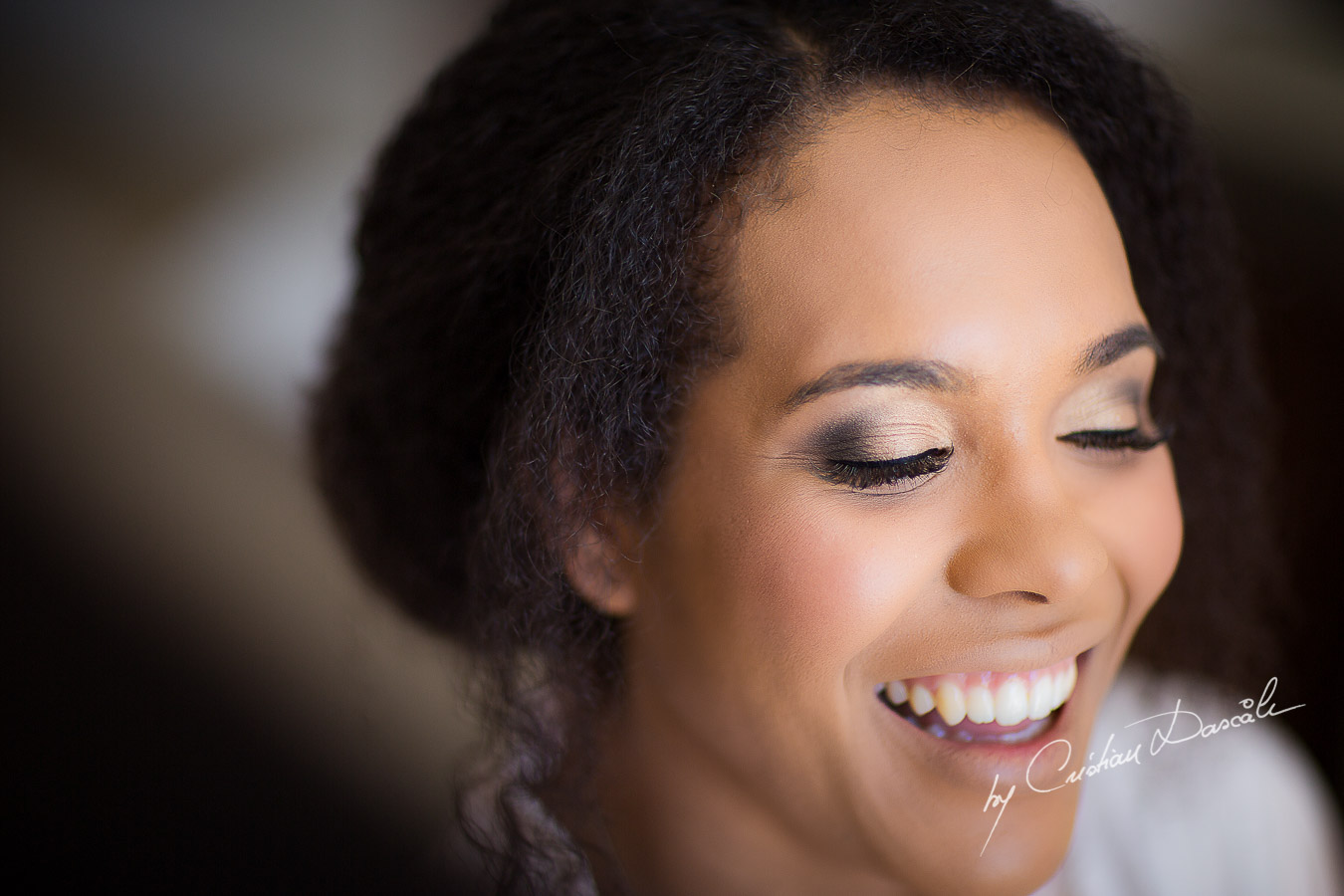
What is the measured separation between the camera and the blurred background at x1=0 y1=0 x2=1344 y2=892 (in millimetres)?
617

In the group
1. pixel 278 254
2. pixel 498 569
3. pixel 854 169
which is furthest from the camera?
pixel 278 254

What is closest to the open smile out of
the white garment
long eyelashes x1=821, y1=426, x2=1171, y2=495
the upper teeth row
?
the upper teeth row

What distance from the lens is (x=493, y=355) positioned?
745 millimetres

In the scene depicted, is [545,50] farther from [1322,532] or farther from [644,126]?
[1322,532]

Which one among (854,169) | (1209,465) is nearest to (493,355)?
(854,169)

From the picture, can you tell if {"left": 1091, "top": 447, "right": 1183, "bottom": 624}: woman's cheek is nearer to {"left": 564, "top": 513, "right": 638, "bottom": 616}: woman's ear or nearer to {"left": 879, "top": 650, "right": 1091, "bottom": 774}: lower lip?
{"left": 879, "top": 650, "right": 1091, "bottom": 774}: lower lip

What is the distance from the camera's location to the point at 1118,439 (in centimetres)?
65

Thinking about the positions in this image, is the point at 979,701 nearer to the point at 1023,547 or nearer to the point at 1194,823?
the point at 1023,547

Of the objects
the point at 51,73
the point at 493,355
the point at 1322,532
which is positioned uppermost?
the point at 51,73

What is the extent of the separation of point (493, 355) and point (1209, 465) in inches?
30.0

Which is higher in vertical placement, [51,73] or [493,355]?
[51,73]

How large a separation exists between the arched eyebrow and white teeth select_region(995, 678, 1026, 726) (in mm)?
211

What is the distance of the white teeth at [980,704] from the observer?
61 cm

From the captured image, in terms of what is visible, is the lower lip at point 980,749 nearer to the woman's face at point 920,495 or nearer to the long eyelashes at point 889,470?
the woman's face at point 920,495
